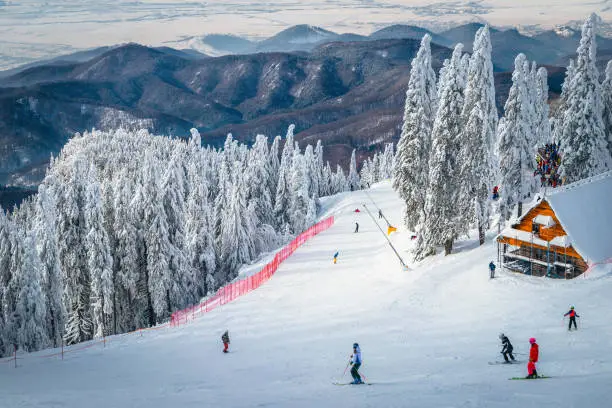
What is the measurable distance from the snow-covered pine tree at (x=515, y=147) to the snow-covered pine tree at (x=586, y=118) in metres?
3.03

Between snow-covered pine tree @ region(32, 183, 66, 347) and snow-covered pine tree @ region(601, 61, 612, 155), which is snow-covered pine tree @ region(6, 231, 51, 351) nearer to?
snow-covered pine tree @ region(32, 183, 66, 347)

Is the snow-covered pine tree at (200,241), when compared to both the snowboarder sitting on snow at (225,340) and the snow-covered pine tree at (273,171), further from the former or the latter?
the snowboarder sitting on snow at (225,340)

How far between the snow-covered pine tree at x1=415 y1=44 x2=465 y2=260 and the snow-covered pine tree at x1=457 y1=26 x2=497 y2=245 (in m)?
0.56

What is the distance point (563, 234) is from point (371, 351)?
14.0 meters

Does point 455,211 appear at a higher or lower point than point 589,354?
higher

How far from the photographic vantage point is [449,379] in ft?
61.4

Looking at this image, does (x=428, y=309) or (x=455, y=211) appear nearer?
(x=428, y=309)

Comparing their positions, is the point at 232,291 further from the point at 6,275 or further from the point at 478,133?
the point at 478,133

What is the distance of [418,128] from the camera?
40.1 meters

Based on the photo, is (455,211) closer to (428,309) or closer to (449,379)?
(428,309)

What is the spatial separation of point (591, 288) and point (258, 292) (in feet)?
67.1

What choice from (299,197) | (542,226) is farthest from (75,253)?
(542,226)

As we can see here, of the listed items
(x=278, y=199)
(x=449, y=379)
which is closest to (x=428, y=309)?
(x=449, y=379)

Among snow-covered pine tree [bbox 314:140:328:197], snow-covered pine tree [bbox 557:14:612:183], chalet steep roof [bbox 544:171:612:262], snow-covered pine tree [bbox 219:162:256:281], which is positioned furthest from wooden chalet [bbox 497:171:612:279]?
snow-covered pine tree [bbox 314:140:328:197]
